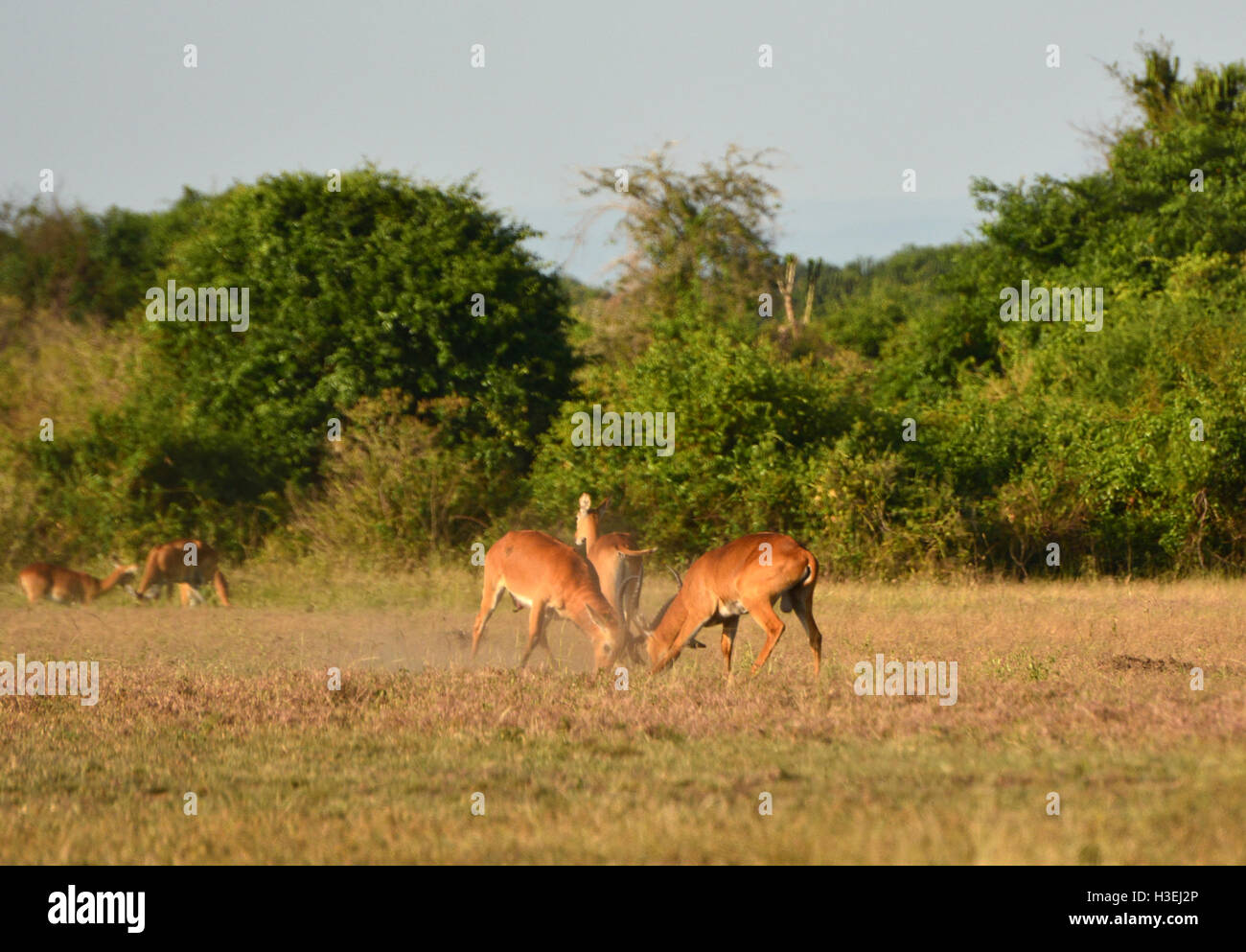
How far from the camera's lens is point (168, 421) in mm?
25547

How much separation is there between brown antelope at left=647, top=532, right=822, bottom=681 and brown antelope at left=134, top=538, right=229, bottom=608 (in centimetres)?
1058

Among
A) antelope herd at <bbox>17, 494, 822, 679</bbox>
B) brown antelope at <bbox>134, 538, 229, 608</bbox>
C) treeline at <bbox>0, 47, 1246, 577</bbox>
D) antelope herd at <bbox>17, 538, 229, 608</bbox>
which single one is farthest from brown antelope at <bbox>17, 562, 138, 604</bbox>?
antelope herd at <bbox>17, 494, 822, 679</bbox>

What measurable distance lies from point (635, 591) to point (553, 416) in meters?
13.2

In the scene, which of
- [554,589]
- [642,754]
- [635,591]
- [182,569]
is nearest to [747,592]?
[554,589]

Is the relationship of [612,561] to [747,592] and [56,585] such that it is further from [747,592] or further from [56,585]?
[56,585]

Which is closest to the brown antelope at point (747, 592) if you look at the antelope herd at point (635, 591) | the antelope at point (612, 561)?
the antelope herd at point (635, 591)

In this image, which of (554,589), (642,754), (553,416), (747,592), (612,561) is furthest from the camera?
(553,416)

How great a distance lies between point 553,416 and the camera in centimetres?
2778

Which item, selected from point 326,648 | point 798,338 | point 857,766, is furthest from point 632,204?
point 857,766

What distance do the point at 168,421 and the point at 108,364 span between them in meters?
3.82

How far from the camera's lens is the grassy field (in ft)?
19.4

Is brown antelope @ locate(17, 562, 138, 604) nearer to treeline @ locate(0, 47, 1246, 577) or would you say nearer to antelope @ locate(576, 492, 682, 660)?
treeline @ locate(0, 47, 1246, 577)

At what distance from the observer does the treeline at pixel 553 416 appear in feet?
76.5

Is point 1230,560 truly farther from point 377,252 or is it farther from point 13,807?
point 13,807
